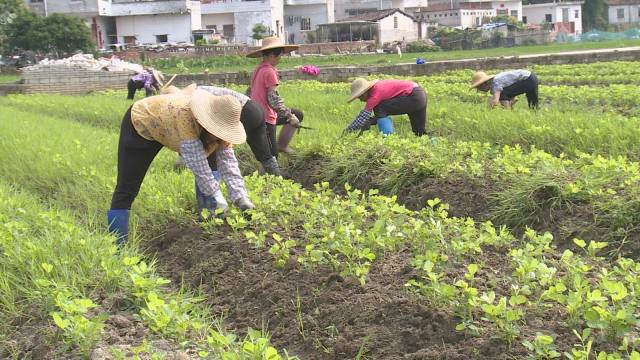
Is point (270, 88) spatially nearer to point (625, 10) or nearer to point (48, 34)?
point (48, 34)

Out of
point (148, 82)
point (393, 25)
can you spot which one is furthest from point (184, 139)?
point (393, 25)

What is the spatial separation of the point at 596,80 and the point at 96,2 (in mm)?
34886

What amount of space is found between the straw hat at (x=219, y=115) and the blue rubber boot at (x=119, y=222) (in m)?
0.95

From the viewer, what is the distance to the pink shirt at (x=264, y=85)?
675 centimetres

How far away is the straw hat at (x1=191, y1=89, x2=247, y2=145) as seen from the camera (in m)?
4.17

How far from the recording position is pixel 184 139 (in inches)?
168

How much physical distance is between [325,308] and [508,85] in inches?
256

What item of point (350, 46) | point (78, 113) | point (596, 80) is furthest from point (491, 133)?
point (350, 46)

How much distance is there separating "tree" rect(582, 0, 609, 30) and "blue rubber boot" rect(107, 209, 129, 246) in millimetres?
61278

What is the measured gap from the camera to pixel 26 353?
10.2ft

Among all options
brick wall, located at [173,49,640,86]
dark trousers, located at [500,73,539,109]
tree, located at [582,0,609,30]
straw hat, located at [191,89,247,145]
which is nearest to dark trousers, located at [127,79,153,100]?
brick wall, located at [173,49,640,86]

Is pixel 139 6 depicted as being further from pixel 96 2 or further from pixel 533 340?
pixel 533 340

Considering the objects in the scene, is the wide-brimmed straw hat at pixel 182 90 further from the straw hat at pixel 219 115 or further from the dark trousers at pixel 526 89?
the dark trousers at pixel 526 89

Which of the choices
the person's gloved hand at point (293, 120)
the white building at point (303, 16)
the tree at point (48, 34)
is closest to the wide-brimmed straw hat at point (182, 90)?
the person's gloved hand at point (293, 120)
